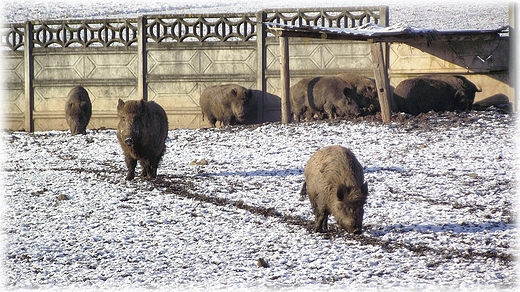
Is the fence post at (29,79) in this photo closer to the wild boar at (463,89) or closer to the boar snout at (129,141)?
the boar snout at (129,141)

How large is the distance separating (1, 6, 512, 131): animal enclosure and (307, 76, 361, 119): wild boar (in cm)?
86

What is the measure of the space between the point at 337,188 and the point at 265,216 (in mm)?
1668

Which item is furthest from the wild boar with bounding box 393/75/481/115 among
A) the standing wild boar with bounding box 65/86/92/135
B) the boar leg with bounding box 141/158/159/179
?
the standing wild boar with bounding box 65/86/92/135

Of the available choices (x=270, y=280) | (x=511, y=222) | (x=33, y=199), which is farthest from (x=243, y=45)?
(x=270, y=280)

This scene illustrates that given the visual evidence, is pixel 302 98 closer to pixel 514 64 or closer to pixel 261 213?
pixel 514 64

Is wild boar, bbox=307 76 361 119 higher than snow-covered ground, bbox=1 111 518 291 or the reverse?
higher

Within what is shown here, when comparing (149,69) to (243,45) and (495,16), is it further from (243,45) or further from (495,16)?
(495,16)

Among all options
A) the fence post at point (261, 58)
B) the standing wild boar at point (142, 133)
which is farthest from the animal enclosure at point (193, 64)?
the standing wild boar at point (142, 133)

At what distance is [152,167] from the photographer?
40.1 feet

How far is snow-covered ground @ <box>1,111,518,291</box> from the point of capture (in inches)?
286

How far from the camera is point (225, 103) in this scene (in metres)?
18.9

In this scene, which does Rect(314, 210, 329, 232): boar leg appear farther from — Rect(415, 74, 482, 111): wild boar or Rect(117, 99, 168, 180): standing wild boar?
Rect(415, 74, 482, 111): wild boar

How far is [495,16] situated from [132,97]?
26635 mm

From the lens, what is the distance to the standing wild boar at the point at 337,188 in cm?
816
